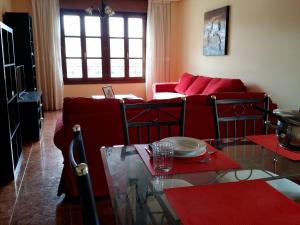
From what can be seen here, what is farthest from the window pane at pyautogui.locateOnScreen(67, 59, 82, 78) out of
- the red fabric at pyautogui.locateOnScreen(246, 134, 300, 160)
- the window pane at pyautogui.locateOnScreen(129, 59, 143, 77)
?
the red fabric at pyautogui.locateOnScreen(246, 134, 300, 160)

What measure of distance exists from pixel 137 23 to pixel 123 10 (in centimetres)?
46

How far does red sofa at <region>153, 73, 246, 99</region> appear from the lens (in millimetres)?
4117

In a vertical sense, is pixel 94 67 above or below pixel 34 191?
above

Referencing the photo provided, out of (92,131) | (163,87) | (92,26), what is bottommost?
(92,131)

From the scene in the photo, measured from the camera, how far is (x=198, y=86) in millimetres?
4871

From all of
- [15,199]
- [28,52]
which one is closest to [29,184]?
[15,199]

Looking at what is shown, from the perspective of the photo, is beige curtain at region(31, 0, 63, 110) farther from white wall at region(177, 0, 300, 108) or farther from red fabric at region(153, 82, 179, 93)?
white wall at region(177, 0, 300, 108)

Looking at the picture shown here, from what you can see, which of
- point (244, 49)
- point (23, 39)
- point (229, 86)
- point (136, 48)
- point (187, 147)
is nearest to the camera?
point (187, 147)

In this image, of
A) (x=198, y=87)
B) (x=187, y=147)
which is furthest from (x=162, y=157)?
(x=198, y=87)

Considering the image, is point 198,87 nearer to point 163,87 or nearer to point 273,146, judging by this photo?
point 163,87

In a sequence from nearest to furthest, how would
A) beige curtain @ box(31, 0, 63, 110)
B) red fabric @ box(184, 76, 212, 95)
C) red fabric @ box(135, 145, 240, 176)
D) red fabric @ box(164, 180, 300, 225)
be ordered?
red fabric @ box(164, 180, 300, 225), red fabric @ box(135, 145, 240, 176), red fabric @ box(184, 76, 212, 95), beige curtain @ box(31, 0, 63, 110)

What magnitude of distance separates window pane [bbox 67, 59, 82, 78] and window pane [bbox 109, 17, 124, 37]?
102 centimetres

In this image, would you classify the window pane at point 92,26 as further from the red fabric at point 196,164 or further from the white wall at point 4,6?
the red fabric at point 196,164

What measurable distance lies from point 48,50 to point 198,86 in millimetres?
3312
